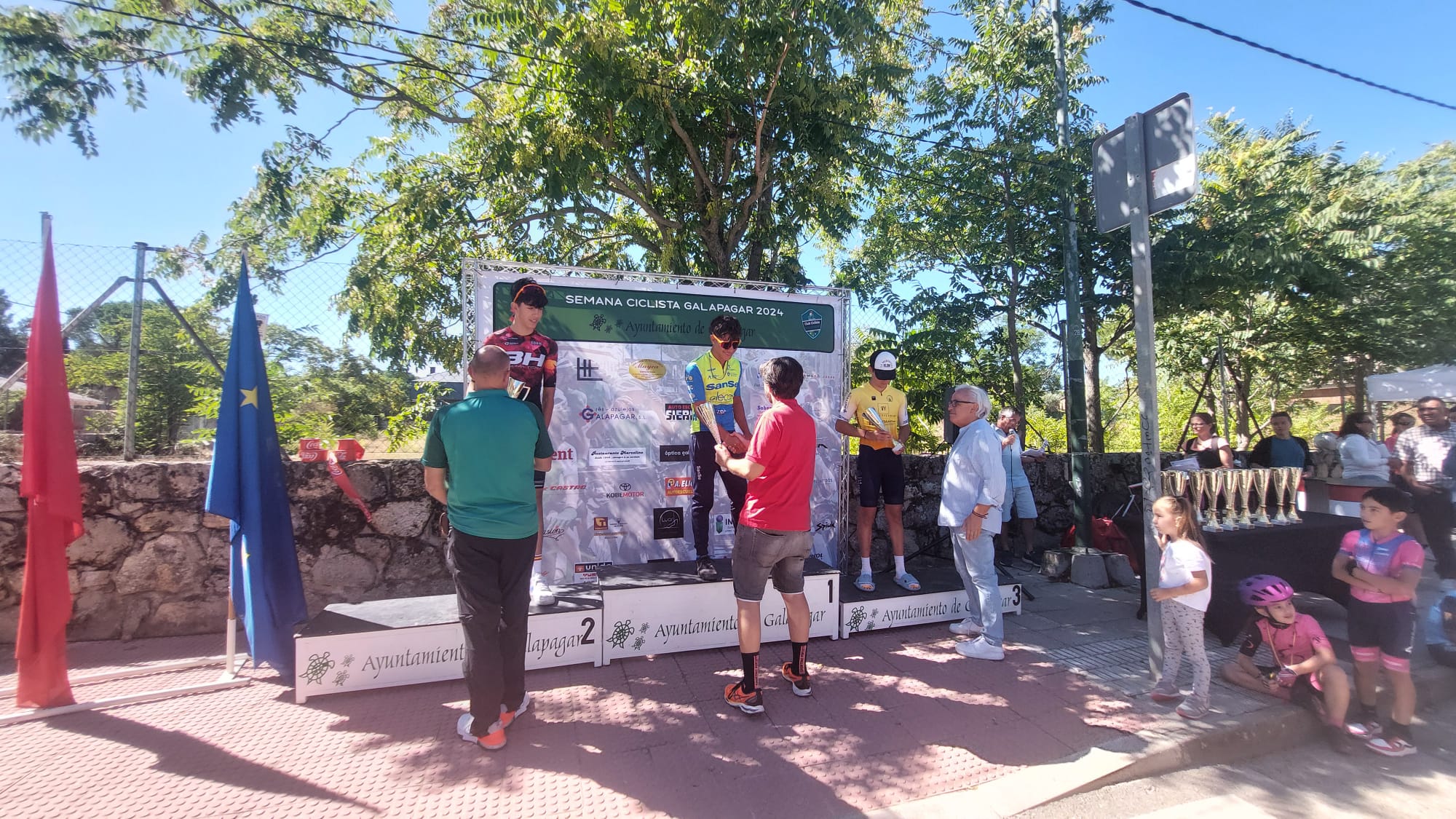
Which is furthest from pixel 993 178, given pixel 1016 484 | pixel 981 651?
pixel 981 651

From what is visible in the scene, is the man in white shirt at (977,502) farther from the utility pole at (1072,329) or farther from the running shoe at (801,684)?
the utility pole at (1072,329)

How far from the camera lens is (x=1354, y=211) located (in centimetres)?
925

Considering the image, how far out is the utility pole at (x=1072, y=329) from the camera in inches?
251

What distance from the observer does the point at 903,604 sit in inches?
182

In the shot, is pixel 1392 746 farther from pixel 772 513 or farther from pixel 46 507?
pixel 46 507

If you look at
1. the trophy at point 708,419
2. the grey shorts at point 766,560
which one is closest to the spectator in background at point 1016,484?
the trophy at point 708,419

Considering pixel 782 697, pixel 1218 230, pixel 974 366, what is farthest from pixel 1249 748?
pixel 1218 230

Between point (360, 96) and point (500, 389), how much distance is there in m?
5.77

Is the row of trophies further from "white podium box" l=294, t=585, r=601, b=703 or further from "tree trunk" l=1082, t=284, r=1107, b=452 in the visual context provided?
"white podium box" l=294, t=585, r=601, b=703

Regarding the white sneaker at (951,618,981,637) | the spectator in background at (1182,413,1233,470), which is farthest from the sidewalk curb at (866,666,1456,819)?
the spectator in background at (1182,413,1233,470)

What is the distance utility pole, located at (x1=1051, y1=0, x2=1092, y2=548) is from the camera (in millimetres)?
6375

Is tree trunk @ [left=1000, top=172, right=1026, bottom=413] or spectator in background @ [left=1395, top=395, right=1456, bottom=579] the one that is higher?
tree trunk @ [left=1000, top=172, right=1026, bottom=413]

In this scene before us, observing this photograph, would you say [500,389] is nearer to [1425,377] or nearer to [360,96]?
[360,96]

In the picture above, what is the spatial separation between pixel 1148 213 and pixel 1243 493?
2.55 m
